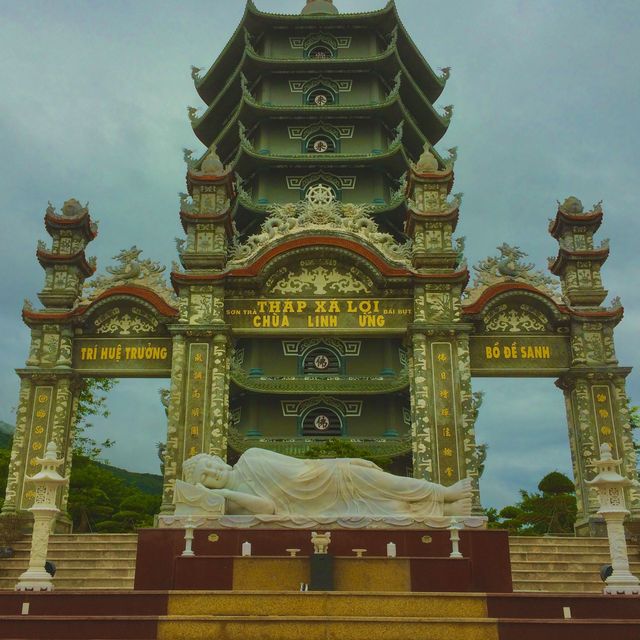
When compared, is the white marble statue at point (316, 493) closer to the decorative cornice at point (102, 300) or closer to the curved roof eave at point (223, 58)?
the decorative cornice at point (102, 300)

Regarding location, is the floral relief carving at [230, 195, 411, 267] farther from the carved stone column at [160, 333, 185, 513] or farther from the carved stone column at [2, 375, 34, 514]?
the carved stone column at [2, 375, 34, 514]

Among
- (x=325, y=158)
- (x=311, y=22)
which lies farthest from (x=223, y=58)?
(x=325, y=158)

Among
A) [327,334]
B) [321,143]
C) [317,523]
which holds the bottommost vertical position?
[317,523]

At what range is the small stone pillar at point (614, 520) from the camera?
10508 millimetres

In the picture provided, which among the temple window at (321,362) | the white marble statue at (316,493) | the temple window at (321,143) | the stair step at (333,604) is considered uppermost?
the temple window at (321,143)

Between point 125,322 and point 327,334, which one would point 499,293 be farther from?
point 125,322

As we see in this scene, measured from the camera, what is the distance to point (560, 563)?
15.2 m

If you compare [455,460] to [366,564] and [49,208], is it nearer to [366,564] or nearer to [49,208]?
[366,564]

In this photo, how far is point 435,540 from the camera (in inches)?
451

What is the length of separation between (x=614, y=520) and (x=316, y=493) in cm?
454

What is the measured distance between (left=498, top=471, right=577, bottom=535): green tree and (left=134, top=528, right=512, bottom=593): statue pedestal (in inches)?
534

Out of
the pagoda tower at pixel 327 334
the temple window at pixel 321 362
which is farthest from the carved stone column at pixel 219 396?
the temple window at pixel 321 362

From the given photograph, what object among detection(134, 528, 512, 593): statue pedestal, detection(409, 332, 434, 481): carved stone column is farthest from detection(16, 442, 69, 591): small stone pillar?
detection(409, 332, 434, 481): carved stone column

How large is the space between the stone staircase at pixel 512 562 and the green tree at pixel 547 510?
8285 mm
